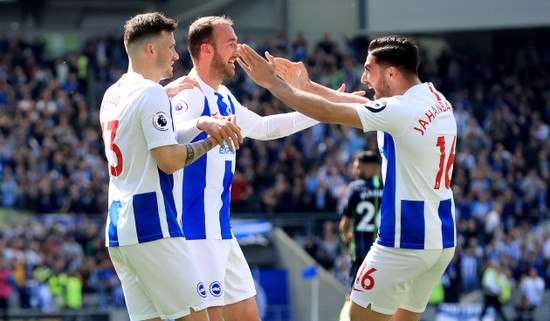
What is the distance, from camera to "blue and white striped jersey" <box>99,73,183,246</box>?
4.91 meters

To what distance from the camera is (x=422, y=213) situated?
18.2 feet

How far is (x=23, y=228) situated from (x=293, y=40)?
40.0 ft

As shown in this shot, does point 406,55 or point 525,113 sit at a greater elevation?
point 406,55

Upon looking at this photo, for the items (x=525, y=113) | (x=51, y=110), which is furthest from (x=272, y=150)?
(x=525, y=113)

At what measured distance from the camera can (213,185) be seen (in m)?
5.87

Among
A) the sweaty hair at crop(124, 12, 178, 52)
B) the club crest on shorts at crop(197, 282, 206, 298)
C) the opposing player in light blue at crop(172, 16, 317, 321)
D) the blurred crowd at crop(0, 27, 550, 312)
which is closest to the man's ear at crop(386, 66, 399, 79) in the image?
the opposing player in light blue at crop(172, 16, 317, 321)

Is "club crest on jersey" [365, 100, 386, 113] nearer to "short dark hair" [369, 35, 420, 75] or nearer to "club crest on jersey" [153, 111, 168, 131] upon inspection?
"short dark hair" [369, 35, 420, 75]

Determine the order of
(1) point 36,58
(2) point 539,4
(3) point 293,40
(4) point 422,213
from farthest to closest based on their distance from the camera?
(3) point 293,40, (1) point 36,58, (2) point 539,4, (4) point 422,213

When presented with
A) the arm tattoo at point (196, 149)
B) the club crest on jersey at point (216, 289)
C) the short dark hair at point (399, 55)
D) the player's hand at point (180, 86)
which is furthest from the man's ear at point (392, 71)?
the club crest on jersey at point (216, 289)

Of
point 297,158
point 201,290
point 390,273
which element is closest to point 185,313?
point 201,290

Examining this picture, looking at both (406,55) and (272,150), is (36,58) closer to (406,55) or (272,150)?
(272,150)

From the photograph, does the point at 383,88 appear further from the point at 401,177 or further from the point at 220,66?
the point at 220,66

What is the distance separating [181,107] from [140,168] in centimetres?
95

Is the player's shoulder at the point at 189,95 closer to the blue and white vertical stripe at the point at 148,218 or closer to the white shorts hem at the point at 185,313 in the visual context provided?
the blue and white vertical stripe at the point at 148,218
